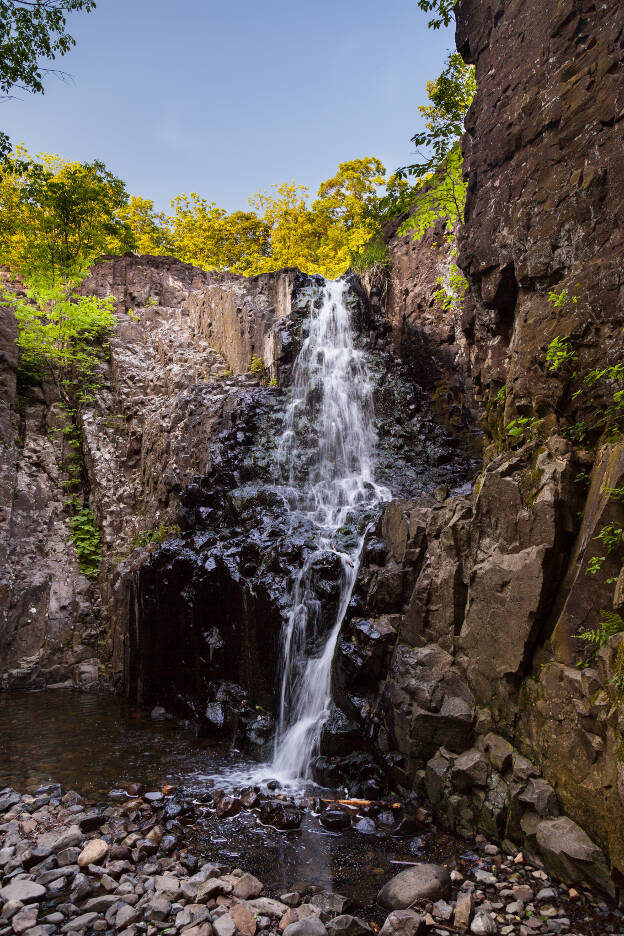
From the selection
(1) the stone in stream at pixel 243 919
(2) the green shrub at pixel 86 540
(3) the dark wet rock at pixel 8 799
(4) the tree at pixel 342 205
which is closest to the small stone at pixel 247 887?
(1) the stone in stream at pixel 243 919

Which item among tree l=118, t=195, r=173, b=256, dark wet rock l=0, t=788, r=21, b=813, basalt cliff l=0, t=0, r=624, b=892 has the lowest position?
dark wet rock l=0, t=788, r=21, b=813

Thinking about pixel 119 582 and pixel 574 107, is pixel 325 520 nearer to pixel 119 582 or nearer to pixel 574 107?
pixel 119 582

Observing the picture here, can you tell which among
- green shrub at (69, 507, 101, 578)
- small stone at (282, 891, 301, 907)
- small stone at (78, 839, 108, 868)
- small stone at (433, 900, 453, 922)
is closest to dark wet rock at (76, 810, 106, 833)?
small stone at (78, 839, 108, 868)

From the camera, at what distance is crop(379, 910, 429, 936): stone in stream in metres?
3.39

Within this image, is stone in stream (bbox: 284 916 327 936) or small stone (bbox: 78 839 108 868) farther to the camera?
small stone (bbox: 78 839 108 868)

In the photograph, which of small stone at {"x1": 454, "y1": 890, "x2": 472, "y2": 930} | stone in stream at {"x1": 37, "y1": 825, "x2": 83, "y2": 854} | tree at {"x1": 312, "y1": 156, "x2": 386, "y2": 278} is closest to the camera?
small stone at {"x1": 454, "y1": 890, "x2": 472, "y2": 930}

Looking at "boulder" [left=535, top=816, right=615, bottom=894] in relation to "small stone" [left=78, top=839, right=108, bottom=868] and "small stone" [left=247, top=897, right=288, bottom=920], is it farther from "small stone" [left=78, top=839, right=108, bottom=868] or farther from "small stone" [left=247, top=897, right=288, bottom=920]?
"small stone" [left=78, top=839, right=108, bottom=868]

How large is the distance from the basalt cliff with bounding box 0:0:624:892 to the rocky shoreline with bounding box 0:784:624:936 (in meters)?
0.28

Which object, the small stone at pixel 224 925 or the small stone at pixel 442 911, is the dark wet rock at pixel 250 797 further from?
the small stone at pixel 442 911

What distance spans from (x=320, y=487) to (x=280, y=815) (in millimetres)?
6122

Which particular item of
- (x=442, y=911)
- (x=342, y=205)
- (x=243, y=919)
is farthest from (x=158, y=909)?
(x=342, y=205)

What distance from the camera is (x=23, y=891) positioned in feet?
12.5

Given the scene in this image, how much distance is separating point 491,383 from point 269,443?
5.74m

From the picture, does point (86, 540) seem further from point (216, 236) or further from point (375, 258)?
point (216, 236)
